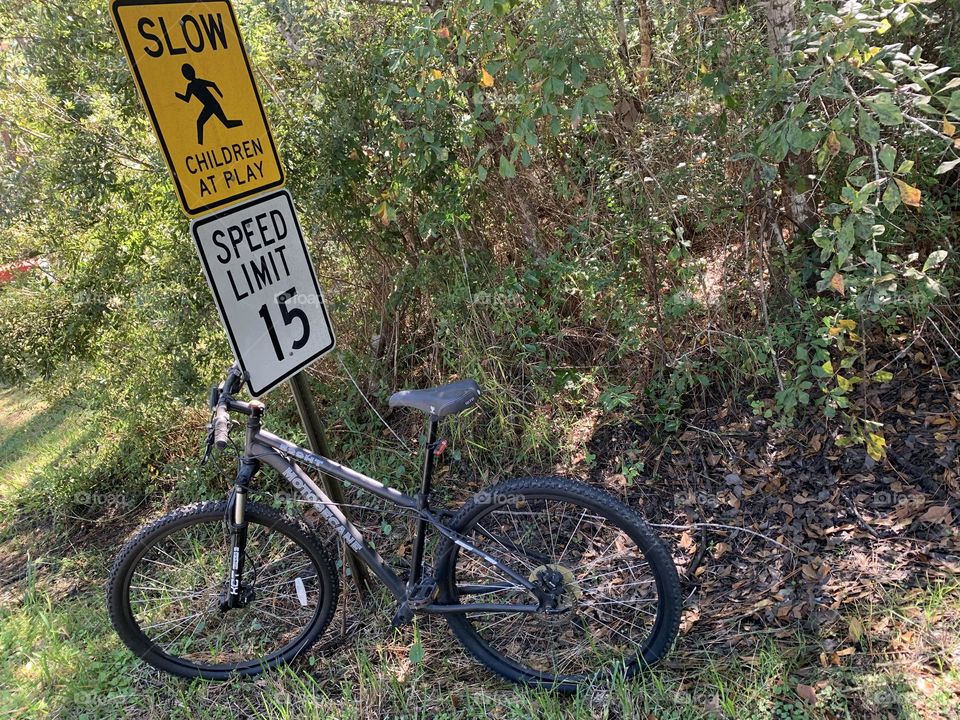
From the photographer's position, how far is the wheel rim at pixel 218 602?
290 centimetres

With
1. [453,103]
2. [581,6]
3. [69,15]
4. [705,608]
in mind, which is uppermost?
[69,15]

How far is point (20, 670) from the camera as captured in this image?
10.3 ft

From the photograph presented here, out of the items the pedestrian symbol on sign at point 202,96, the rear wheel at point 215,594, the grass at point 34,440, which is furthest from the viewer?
the grass at point 34,440

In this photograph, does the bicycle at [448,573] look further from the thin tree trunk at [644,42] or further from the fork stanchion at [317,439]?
the thin tree trunk at [644,42]

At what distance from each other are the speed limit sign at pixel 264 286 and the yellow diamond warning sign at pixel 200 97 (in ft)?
0.27

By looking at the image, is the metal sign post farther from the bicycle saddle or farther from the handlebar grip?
the bicycle saddle

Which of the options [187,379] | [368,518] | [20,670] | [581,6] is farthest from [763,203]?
[20,670]

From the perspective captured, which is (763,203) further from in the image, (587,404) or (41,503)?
(41,503)

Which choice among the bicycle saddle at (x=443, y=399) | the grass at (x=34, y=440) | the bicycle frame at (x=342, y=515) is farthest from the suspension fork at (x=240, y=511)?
the grass at (x=34, y=440)

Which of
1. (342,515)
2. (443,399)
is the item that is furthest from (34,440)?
(443,399)

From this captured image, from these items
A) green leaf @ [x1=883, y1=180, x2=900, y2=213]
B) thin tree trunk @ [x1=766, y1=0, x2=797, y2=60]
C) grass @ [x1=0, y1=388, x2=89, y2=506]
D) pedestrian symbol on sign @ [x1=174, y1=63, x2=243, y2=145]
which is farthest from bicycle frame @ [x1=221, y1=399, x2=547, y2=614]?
grass @ [x1=0, y1=388, x2=89, y2=506]

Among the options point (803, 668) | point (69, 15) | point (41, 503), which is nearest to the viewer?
point (803, 668)

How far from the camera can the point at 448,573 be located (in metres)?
2.63

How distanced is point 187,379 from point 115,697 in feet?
5.67
